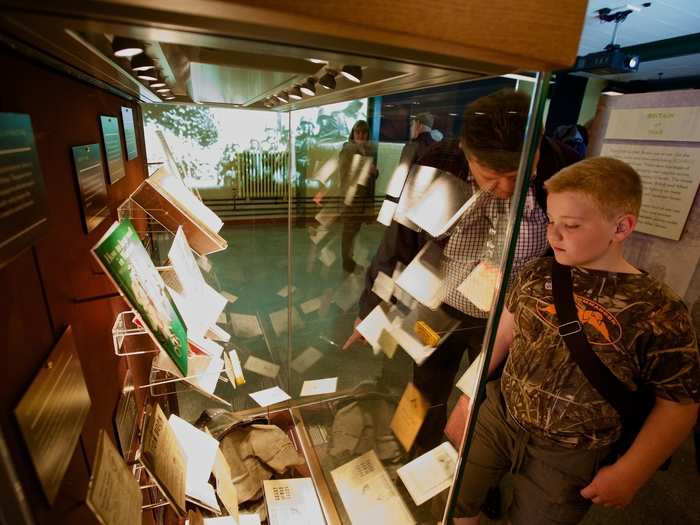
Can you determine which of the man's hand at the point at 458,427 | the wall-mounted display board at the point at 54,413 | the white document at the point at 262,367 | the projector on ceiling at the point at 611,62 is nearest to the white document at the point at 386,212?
the man's hand at the point at 458,427

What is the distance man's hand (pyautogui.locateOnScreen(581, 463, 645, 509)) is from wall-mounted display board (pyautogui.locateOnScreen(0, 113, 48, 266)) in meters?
1.41

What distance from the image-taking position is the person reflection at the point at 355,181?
4.97 feet

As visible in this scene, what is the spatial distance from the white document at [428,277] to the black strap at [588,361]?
1.10ft

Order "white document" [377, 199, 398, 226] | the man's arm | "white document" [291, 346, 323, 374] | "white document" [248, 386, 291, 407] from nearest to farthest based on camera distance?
the man's arm
"white document" [377, 199, 398, 226]
"white document" [248, 386, 291, 407]
"white document" [291, 346, 323, 374]

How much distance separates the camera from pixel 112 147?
84 cm

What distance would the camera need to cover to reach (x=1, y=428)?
0.30 metres

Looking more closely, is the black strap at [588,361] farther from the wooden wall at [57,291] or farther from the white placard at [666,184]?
the white placard at [666,184]

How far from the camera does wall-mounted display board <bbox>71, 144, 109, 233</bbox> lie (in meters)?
0.59

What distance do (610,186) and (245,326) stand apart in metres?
2.33

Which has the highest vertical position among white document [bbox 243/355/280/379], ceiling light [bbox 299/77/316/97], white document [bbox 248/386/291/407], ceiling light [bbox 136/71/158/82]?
ceiling light [bbox 299/77/316/97]

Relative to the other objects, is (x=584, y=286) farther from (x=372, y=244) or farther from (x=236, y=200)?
(x=236, y=200)

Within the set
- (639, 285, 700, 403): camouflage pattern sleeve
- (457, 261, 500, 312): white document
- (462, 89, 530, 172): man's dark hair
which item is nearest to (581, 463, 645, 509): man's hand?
(639, 285, 700, 403): camouflage pattern sleeve

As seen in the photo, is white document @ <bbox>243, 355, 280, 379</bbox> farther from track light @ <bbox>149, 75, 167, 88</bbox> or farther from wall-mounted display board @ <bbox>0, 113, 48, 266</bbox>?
wall-mounted display board @ <bbox>0, 113, 48, 266</bbox>

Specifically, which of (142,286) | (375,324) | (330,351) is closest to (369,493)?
(375,324)
